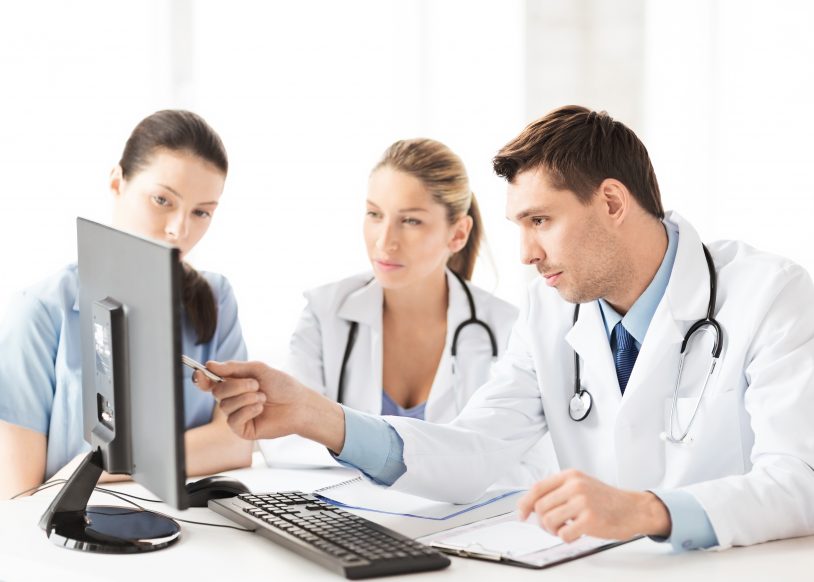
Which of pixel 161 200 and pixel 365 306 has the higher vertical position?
pixel 161 200

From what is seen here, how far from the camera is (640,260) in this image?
1.78 meters

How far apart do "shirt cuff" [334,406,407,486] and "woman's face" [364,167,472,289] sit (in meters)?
0.77

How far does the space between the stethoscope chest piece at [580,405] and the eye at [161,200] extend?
3.22 ft

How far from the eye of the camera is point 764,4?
12.5ft

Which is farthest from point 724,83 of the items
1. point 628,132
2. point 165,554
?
point 165,554

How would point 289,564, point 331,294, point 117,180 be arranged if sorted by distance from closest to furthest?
point 289,564 < point 117,180 < point 331,294

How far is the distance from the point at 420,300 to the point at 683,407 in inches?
38.9

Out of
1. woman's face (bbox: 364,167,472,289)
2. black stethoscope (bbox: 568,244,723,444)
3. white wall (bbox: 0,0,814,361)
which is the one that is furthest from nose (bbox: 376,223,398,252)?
black stethoscope (bbox: 568,244,723,444)

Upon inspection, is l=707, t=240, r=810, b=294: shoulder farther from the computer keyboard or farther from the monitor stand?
the monitor stand

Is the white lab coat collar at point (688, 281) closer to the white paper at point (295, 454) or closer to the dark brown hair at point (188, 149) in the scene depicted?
the white paper at point (295, 454)

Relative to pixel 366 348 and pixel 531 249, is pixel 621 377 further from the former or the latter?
pixel 366 348

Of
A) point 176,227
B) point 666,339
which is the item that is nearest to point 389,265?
point 176,227

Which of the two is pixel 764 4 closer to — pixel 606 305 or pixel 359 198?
pixel 359 198

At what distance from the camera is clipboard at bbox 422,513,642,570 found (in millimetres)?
1274
